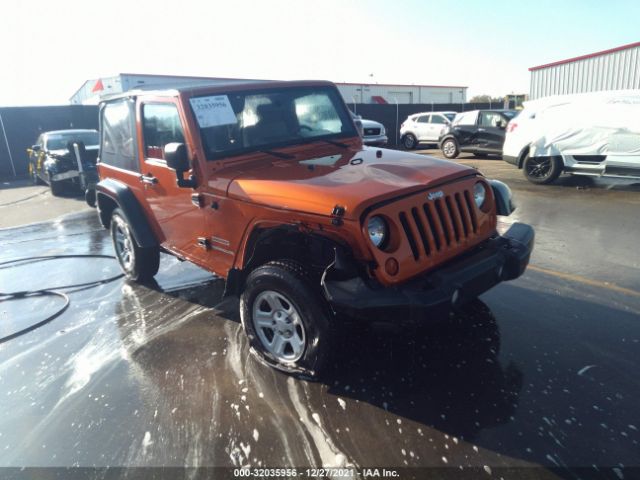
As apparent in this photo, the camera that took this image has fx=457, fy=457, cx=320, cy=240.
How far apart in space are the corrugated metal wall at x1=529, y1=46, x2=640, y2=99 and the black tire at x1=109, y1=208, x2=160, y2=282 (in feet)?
66.8

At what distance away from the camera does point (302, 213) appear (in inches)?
116

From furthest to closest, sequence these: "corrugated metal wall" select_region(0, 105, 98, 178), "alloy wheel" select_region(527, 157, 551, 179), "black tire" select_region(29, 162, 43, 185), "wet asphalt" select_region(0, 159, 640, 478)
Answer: "corrugated metal wall" select_region(0, 105, 98, 178) → "black tire" select_region(29, 162, 43, 185) → "alloy wheel" select_region(527, 157, 551, 179) → "wet asphalt" select_region(0, 159, 640, 478)

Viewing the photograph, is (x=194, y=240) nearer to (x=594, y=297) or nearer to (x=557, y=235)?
(x=594, y=297)

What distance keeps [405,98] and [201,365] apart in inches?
1370

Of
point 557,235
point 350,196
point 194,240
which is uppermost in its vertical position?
point 350,196

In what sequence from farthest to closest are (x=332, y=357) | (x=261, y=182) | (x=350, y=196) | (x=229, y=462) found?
(x=261, y=182)
(x=332, y=357)
(x=350, y=196)
(x=229, y=462)

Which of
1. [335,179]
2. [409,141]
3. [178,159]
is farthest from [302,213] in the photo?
[409,141]

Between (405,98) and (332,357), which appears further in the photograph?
(405,98)

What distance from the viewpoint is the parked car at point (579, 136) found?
28.7ft

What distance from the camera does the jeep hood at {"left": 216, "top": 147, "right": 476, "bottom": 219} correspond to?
9.37 ft

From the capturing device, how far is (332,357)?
121 inches

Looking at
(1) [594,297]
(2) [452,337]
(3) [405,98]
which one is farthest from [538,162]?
(3) [405,98]

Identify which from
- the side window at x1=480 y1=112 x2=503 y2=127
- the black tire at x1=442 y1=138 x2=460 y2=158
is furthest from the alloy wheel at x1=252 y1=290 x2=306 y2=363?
the black tire at x1=442 y1=138 x2=460 y2=158

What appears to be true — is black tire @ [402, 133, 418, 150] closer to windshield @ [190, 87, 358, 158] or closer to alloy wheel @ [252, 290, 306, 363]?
windshield @ [190, 87, 358, 158]
